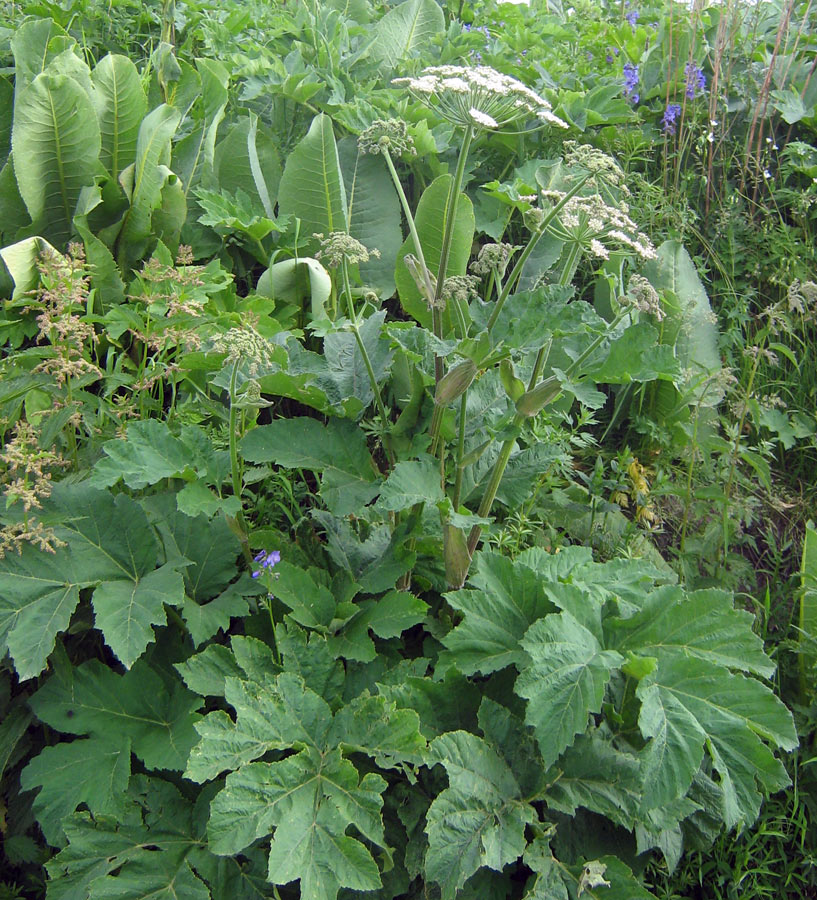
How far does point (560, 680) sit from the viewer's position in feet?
4.92

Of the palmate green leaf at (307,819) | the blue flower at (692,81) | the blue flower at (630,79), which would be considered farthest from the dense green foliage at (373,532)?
the blue flower at (692,81)

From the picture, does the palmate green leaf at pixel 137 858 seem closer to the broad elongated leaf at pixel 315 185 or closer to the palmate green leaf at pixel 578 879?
the palmate green leaf at pixel 578 879

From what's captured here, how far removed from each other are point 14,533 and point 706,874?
1.67m

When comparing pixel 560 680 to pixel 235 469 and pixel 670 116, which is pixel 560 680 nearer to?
pixel 235 469

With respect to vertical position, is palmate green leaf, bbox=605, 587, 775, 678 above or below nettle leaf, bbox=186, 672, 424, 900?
above

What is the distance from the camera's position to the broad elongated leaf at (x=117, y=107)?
2615 mm

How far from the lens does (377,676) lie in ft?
5.76

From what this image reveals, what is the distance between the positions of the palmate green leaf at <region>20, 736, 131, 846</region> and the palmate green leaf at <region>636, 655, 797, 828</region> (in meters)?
1.00

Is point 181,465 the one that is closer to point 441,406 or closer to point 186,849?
point 441,406

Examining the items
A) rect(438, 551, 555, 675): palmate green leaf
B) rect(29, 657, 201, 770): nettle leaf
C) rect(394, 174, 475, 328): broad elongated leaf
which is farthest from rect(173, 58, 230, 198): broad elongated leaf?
rect(438, 551, 555, 675): palmate green leaf

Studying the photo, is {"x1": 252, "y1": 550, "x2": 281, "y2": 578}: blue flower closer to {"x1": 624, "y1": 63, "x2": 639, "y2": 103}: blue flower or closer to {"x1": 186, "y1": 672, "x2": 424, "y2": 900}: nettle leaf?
{"x1": 186, "y1": 672, "x2": 424, "y2": 900}: nettle leaf

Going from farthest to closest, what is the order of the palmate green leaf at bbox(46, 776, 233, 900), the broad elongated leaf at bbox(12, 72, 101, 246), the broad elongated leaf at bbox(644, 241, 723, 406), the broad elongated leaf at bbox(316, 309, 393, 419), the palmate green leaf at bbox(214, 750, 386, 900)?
the broad elongated leaf at bbox(644, 241, 723, 406) → the broad elongated leaf at bbox(12, 72, 101, 246) → the broad elongated leaf at bbox(316, 309, 393, 419) → the palmate green leaf at bbox(46, 776, 233, 900) → the palmate green leaf at bbox(214, 750, 386, 900)

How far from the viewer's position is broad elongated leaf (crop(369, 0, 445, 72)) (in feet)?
11.4

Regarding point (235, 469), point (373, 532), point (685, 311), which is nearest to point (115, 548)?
point (235, 469)
